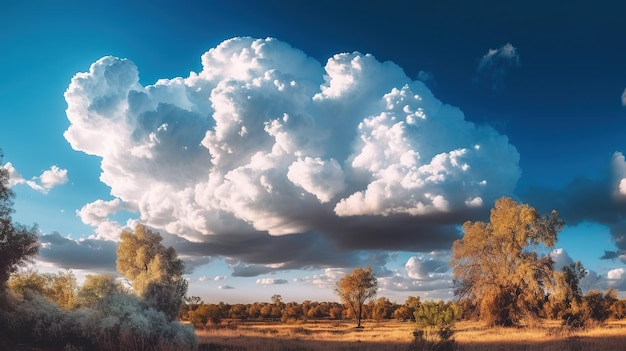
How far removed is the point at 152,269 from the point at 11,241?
18.7m

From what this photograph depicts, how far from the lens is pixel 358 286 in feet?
238

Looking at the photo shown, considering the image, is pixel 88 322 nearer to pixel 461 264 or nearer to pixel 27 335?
pixel 27 335

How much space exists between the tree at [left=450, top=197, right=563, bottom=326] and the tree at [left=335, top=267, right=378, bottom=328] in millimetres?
23322

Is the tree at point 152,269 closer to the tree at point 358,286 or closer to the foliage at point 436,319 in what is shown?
the foliage at point 436,319

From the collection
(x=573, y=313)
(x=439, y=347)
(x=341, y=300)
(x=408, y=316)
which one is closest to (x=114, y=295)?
(x=439, y=347)

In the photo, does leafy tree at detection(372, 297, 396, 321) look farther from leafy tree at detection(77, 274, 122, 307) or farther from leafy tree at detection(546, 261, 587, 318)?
leafy tree at detection(77, 274, 122, 307)

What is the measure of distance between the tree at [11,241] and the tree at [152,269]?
14.2 meters

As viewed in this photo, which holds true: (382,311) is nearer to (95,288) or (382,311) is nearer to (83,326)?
(95,288)

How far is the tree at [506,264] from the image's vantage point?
46.5m

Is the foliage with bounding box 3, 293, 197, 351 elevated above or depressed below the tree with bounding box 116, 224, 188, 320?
below

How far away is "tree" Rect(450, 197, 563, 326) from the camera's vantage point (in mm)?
46531

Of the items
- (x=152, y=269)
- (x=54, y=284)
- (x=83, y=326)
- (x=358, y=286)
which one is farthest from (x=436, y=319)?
(x=358, y=286)

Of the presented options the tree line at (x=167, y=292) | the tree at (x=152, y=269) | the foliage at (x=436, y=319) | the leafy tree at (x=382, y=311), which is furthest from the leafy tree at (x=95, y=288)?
the leafy tree at (x=382, y=311)

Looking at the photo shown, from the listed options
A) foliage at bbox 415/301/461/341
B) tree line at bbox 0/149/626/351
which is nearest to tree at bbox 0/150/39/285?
tree line at bbox 0/149/626/351
